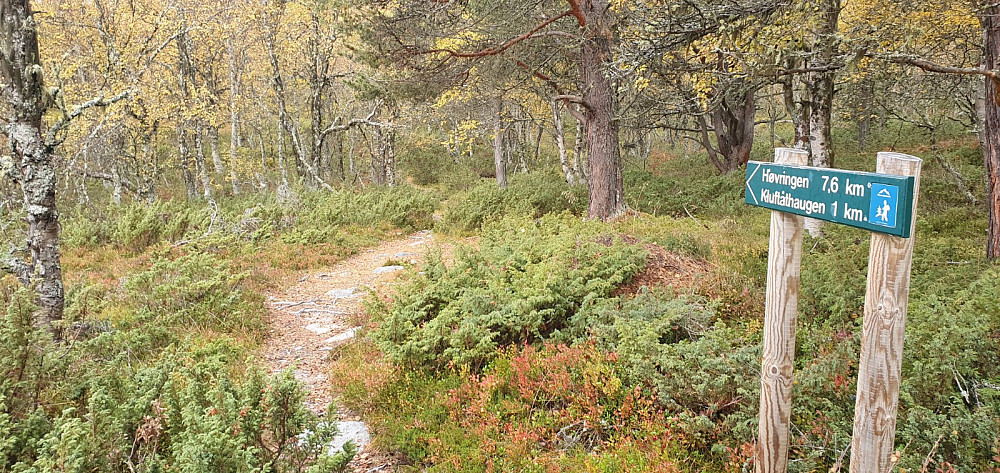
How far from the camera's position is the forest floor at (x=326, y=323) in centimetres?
480

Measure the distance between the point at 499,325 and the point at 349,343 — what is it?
1979mm

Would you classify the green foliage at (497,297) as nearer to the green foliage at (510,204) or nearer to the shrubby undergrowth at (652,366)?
the shrubby undergrowth at (652,366)

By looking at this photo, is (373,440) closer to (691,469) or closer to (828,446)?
(691,469)

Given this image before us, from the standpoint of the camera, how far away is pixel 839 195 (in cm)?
264

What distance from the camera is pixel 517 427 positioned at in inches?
177

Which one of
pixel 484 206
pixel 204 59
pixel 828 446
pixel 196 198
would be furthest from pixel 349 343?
pixel 204 59

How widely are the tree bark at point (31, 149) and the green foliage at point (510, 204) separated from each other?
8609 millimetres

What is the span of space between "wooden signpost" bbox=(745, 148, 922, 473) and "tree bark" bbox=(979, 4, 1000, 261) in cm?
561

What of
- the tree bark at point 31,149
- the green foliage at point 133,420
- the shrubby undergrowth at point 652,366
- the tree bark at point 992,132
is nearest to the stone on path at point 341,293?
the shrubby undergrowth at point 652,366

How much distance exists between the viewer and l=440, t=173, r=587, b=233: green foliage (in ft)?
45.2

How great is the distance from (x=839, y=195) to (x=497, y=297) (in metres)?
4.03

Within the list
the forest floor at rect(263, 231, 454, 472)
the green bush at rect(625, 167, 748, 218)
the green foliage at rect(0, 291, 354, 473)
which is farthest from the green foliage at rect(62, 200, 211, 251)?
the green bush at rect(625, 167, 748, 218)

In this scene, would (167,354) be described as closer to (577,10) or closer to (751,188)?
(751,188)

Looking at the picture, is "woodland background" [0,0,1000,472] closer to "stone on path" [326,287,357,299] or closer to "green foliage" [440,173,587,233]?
"green foliage" [440,173,587,233]
